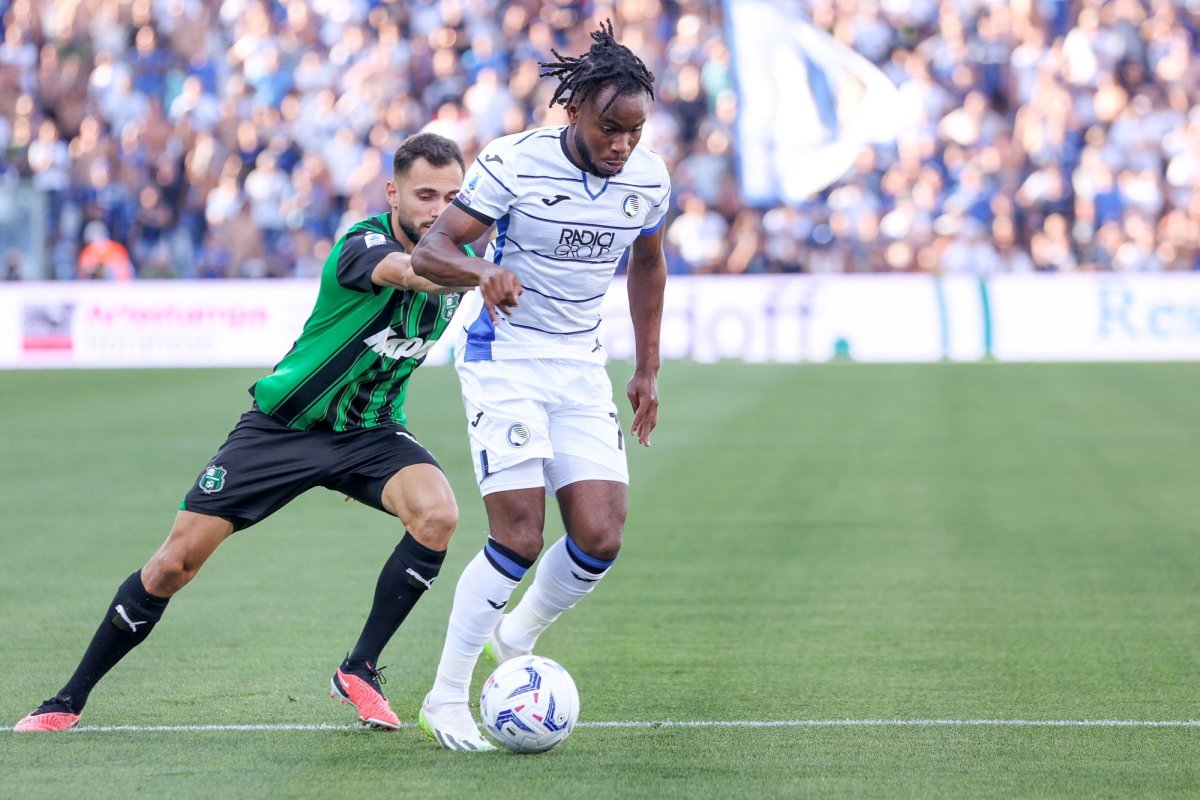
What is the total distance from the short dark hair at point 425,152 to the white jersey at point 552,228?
29cm

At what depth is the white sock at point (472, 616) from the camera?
18.5 feet

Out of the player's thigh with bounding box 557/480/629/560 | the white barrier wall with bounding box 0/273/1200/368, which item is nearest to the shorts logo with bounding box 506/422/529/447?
the player's thigh with bounding box 557/480/629/560

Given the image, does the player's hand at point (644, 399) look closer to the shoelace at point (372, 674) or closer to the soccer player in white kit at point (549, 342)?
the soccer player in white kit at point (549, 342)

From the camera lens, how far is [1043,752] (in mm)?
5344

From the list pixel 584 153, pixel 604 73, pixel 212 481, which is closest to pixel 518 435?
pixel 584 153

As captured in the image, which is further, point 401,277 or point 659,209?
point 659,209

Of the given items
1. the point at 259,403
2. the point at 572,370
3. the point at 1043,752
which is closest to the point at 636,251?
the point at 572,370

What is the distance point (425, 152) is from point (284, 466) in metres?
1.17

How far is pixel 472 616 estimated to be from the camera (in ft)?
18.6

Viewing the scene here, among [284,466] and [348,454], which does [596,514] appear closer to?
[348,454]

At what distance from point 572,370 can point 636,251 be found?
21.7 inches

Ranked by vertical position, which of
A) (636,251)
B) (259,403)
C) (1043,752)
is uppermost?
(636,251)

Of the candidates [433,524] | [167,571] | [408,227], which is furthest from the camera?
[408,227]

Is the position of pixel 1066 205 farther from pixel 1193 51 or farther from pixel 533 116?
pixel 533 116
